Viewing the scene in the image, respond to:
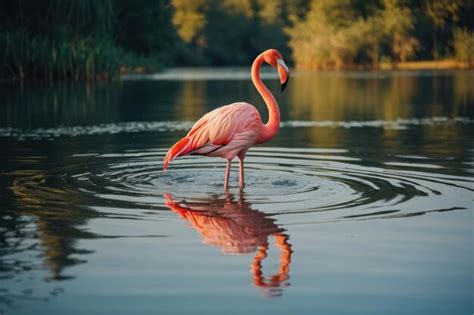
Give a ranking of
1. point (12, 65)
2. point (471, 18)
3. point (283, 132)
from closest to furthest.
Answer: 1. point (283, 132)
2. point (12, 65)
3. point (471, 18)

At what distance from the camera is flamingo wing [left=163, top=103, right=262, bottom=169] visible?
855 centimetres

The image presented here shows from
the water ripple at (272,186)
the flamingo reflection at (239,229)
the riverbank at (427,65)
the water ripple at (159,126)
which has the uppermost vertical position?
the riverbank at (427,65)

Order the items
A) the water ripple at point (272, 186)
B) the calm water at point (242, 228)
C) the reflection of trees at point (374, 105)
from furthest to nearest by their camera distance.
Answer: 1. the reflection of trees at point (374, 105)
2. the water ripple at point (272, 186)
3. the calm water at point (242, 228)

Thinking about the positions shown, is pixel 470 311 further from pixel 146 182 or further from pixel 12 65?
pixel 12 65

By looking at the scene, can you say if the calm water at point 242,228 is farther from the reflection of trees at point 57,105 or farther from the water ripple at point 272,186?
the reflection of trees at point 57,105

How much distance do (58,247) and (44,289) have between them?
1085 millimetres

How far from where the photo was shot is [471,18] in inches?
2579

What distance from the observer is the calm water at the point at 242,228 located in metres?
4.71

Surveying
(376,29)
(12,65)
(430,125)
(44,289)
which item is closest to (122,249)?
(44,289)

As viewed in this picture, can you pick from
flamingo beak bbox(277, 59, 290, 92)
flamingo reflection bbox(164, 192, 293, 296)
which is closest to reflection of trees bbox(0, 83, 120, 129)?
flamingo beak bbox(277, 59, 290, 92)

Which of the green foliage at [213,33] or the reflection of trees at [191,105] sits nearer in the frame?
the reflection of trees at [191,105]

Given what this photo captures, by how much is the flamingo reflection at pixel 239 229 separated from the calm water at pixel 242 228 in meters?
0.01

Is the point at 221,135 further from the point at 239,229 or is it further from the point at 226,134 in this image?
the point at 239,229

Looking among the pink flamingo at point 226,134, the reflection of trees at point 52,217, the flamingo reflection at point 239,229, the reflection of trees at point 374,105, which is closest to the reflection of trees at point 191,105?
the reflection of trees at point 374,105
